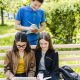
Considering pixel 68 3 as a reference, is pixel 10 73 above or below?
below

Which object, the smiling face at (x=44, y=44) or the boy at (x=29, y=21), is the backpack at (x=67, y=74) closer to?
the smiling face at (x=44, y=44)

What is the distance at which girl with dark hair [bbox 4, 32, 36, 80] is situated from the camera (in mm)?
5730

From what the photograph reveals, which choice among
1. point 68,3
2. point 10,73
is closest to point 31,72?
point 10,73

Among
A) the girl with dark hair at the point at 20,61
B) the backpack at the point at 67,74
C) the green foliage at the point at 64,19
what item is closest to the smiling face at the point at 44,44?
the girl with dark hair at the point at 20,61

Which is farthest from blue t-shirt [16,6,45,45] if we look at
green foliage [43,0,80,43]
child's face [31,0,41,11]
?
green foliage [43,0,80,43]

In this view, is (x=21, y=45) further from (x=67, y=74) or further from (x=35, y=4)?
(x=67, y=74)

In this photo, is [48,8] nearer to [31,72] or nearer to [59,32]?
[59,32]

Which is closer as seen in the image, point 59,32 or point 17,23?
point 17,23

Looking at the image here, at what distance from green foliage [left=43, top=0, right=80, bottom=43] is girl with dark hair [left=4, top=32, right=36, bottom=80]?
455cm

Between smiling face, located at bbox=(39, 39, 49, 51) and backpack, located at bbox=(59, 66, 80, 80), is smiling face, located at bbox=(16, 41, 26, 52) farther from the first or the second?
backpack, located at bbox=(59, 66, 80, 80)

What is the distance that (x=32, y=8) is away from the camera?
232 inches

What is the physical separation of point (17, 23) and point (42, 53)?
2.00 ft

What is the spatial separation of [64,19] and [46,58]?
461 cm

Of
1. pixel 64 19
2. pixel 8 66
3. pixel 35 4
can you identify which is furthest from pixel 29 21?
pixel 64 19
